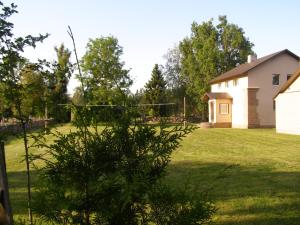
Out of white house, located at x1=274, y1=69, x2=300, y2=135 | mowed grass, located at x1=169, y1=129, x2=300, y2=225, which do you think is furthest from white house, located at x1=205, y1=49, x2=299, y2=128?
mowed grass, located at x1=169, y1=129, x2=300, y2=225

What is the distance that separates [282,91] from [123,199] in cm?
3305

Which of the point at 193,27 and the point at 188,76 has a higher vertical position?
the point at 193,27

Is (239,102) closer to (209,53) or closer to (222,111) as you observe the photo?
(222,111)

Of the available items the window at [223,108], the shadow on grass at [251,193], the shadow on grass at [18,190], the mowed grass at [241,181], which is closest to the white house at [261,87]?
the window at [223,108]

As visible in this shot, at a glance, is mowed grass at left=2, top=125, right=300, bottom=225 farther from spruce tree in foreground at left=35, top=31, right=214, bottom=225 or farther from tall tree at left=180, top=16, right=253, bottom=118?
tall tree at left=180, top=16, right=253, bottom=118

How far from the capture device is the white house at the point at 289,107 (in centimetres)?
3202

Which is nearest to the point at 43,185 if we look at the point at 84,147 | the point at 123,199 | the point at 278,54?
the point at 84,147

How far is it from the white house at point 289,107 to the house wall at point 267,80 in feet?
25.8

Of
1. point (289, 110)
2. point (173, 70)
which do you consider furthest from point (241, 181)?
point (173, 70)

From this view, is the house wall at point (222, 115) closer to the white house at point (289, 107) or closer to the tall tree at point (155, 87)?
the white house at point (289, 107)

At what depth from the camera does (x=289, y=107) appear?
33.1 meters

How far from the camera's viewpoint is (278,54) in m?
42.8

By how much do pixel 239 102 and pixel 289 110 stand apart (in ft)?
36.4

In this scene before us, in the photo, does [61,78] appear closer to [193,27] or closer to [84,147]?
[84,147]
